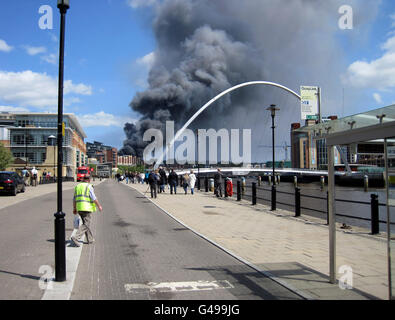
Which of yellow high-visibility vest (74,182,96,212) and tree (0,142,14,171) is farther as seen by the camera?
tree (0,142,14,171)

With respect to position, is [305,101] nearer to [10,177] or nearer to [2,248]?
[2,248]

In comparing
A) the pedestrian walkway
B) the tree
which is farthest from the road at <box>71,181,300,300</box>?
the tree

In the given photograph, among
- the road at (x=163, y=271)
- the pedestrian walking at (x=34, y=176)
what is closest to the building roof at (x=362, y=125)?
the road at (x=163, y=271)

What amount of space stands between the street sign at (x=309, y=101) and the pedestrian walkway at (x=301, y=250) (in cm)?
373

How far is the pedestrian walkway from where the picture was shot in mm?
5238

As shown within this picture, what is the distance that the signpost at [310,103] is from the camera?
12.7 metres

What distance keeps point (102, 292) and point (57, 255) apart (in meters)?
0.93

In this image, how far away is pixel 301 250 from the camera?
7.66m

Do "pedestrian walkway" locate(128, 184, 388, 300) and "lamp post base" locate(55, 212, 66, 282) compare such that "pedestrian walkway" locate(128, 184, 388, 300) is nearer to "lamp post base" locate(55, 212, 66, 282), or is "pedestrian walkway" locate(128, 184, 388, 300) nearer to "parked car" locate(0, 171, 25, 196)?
"lamp post base" locate(55, 212, 66, 282)

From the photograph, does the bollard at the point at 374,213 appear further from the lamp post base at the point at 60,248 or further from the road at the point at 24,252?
the road at the point at 24,252

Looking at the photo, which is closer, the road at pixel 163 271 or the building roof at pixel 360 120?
the building roof at pixel 360 120

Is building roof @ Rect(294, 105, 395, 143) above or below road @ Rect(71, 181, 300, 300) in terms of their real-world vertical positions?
above

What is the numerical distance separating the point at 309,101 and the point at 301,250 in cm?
692

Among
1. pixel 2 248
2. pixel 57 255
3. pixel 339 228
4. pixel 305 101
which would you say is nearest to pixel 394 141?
pixel 57 255
